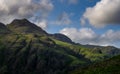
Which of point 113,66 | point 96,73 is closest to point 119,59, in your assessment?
point 113,66

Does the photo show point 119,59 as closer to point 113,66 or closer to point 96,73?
point 113,66

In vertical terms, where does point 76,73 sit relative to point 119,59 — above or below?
below

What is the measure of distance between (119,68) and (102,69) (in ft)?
17.9

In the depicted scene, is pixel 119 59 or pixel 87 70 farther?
pixel 119 59

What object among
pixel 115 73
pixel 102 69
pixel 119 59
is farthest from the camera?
pixel 119 59

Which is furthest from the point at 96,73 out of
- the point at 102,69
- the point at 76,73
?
the point at 76,73

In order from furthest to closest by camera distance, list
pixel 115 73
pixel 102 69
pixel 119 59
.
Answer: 1. pixel 119 59
2. pixel 102 69
3. pixel 115 73

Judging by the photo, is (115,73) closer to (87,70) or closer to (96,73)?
(96,73)

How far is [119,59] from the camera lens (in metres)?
92.2

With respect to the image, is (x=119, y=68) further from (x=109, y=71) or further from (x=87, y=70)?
(x=87, y=70)

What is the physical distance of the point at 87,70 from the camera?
8600 centimetres

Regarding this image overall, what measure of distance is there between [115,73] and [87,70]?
12.8 meters

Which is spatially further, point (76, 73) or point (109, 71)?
point (76, 73)

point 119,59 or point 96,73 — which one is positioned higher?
point 119,59
